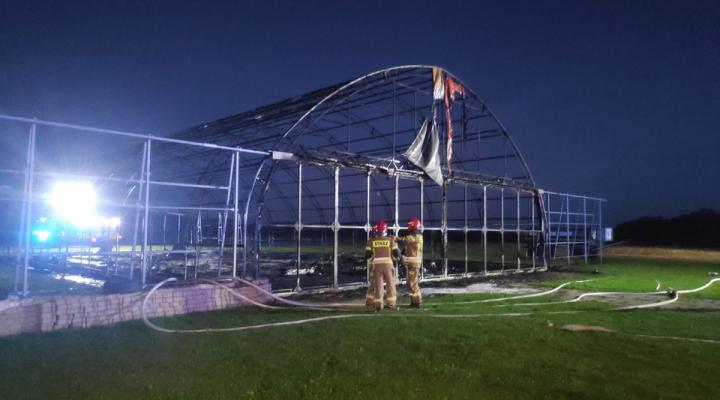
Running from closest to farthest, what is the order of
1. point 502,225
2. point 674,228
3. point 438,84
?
point 438,84 → point 502,225 → point 674,228

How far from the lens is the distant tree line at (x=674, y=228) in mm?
54750

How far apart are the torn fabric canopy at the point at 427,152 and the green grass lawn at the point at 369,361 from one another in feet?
23.8

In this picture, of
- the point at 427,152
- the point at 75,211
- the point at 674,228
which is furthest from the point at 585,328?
the point at 674,228

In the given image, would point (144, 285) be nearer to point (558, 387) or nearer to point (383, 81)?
point (558, 387)

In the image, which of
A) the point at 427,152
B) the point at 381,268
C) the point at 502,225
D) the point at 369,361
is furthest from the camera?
the point at 502,225

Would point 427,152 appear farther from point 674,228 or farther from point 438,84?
point 674,228

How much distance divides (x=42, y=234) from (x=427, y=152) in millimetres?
12847

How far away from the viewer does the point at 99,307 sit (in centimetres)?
761

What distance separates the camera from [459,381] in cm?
509

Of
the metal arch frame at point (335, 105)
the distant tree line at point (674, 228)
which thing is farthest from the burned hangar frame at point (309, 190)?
the distant tree line at point (674, 228)

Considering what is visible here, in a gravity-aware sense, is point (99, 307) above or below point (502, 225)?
below

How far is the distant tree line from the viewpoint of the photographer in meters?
54.8

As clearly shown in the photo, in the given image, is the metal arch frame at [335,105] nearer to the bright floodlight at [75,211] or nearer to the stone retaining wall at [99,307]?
the stone retaining wall at [99,307]

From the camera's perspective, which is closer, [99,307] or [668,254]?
[99,307]
